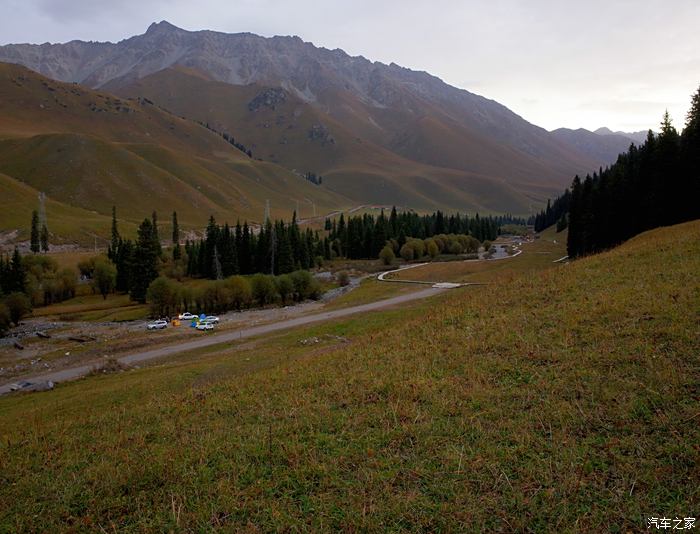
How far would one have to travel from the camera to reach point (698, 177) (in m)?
58.6

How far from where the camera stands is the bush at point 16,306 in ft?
268

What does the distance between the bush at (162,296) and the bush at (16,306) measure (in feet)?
73.5

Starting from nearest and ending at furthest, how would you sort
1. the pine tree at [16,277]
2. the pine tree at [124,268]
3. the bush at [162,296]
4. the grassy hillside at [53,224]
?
the bush at [162,296] < the pine tree at [16,277] < the pine tree at [124,268] < the grassy hillside at [53,224]

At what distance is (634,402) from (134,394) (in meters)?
26.2

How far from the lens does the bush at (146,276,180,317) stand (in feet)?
284

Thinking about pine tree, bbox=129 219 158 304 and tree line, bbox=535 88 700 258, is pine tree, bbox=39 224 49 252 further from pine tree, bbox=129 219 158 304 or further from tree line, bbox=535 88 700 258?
tree line, bbox=535 88 700 258

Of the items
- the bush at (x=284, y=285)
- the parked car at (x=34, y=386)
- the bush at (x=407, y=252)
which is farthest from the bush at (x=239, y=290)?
the bush at (x=407, y=252)

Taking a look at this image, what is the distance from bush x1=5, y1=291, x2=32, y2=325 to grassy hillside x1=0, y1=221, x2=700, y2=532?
82.8 metres

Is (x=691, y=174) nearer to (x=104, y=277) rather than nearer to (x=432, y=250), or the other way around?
(x=432, y=250)

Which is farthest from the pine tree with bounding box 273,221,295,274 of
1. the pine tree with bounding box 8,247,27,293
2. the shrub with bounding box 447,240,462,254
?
the shrub with bounding box 447,240,462,254

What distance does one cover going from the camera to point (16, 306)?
8269cm

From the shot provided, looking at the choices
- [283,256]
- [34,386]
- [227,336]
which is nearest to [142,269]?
[283,256]

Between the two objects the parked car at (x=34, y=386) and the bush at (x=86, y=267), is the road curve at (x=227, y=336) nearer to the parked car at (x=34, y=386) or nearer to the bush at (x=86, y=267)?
the parked car at (x=34, y=386)

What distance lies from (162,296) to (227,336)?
32.5 meters
